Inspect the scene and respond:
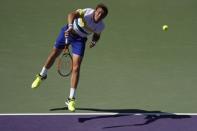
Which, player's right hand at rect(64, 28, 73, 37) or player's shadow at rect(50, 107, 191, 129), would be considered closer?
player's right hand at rect(64, 28, 73, 37)

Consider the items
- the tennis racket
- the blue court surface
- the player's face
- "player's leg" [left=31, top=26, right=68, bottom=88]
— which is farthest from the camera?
the tennis racket

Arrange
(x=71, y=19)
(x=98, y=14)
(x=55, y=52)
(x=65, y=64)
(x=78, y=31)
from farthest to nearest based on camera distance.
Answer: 1. (x=65, y=64)
2. (x=55, y=52)
3. (x=78, y=31)
4. (x=71, y=19)
5. (x=98, y=14)

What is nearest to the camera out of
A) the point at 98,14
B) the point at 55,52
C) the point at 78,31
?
the point at 98,14

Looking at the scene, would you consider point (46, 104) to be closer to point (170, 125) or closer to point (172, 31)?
Result: point (170, 125)

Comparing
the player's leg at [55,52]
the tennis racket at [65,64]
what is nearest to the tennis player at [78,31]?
the player's leg at [55,52]

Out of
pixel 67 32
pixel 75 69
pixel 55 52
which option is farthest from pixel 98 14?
pixel 55 52

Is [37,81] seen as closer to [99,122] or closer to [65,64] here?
[65,64]

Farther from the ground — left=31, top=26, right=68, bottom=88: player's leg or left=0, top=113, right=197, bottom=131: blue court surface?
left=31, top=26, right=68, bottom=88: player's leg

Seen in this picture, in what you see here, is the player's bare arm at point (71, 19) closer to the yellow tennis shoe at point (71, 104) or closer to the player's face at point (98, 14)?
the player's face at point (98, 14)

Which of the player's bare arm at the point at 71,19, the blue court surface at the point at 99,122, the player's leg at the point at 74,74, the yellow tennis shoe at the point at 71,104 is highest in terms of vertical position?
the player's bare arm at the point at 71,19

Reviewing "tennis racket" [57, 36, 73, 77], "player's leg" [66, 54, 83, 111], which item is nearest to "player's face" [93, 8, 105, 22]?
"player's leg" [66, 54, 83, 111]

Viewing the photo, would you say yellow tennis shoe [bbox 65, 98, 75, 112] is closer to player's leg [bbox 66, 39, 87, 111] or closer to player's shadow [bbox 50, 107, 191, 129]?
player's leg [bbox 66, 39, 87, 111]

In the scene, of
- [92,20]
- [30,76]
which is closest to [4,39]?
[30,76]

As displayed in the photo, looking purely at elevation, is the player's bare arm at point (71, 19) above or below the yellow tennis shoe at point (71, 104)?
above
